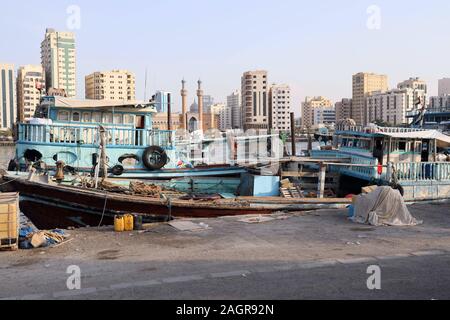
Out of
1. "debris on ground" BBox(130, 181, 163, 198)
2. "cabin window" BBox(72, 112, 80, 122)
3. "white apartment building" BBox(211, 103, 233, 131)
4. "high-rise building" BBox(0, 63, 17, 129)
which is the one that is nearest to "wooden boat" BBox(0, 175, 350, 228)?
"debris on ground" BBox(130, 181, 163, 198)

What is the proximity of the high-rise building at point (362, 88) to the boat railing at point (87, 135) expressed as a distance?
15390 centimetres

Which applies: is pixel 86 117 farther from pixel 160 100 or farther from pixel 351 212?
pixel 351 212

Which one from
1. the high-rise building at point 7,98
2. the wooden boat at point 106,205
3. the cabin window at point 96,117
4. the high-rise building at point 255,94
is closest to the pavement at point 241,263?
the wooden boat at point 106,205

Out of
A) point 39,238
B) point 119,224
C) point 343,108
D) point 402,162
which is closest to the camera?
point 39,238

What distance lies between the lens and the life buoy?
17047 mm

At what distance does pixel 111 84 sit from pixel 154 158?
108 metres

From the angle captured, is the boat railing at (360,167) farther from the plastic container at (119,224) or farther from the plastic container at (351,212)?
the plastic container at (119,224)

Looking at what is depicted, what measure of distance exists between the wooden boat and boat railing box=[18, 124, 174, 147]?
3.15 metres

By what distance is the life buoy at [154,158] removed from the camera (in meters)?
17.0

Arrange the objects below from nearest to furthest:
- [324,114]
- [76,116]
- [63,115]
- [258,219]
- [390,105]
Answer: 1. [258,219]
2. [63,115]
3. [76,116]
4. [390,105]
5. [324,114]

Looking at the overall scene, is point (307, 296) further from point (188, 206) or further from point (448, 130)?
point (448, 130)

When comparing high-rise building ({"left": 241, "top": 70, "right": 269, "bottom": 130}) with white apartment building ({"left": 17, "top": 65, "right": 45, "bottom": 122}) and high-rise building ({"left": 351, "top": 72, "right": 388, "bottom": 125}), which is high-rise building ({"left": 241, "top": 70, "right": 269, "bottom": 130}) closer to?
white apartment building ({"left": 17, "top": 65, "right": 45, "bottom": 122})

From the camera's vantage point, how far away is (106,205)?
41.5 feet

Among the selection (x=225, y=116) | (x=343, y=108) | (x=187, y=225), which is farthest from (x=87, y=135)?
(x=225, y=116)
